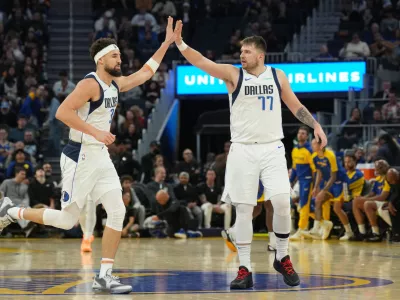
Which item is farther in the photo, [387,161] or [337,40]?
[337,40]

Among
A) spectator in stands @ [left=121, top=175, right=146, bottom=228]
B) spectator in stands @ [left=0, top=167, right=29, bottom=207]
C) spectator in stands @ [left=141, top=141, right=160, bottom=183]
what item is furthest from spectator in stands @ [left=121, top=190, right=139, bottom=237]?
spectator in stands @ [left=141, top=141, right=160, bottom=183]

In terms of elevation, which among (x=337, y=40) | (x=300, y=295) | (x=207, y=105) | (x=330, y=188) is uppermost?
(x=337, y=40)

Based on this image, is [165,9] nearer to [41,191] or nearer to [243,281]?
[41,191]

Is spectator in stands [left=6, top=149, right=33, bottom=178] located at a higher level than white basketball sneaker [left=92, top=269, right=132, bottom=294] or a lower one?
higher

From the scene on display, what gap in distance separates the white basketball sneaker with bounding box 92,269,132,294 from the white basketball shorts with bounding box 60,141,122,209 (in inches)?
31.8

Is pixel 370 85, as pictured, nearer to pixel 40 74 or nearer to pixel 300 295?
pixel 40 74

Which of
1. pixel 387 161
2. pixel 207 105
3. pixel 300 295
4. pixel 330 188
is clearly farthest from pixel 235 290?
pixel 207 105

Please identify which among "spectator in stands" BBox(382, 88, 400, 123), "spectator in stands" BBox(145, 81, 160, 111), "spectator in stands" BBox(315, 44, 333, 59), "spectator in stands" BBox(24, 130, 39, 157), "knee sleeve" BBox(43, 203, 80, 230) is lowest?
"knee sleeve" BBox(43, 203, 80, 230)

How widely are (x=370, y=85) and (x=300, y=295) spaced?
1687cm

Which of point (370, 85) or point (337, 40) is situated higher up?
point (337, 40)

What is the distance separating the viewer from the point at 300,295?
8.58 metres

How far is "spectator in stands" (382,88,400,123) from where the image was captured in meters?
22.4

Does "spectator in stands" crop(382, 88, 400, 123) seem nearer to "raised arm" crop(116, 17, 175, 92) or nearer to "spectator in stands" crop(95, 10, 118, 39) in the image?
"spectator in stands" crop(95, 10, 118, 39)

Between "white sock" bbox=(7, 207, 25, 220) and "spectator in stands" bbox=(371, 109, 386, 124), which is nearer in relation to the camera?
"white sock" bbox=(7, 207, 25, 220)
